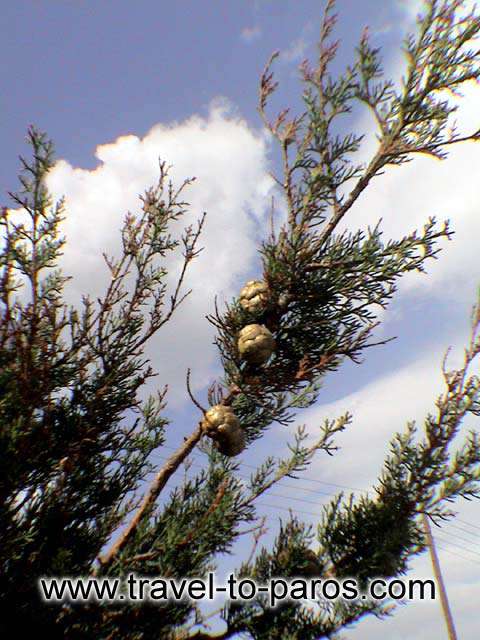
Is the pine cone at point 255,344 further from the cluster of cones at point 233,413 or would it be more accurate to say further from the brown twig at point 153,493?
the brown twig at point 153,493

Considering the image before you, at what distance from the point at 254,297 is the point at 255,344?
0.50 meters

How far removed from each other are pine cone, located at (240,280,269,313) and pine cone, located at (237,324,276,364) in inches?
11.1

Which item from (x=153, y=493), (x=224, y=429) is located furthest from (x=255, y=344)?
(x=153, y=493)

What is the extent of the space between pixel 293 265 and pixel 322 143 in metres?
1.30

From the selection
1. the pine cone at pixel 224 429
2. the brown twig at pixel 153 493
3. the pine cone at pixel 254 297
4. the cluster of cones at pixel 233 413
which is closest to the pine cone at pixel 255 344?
the cluster of cones at pixel 233 413

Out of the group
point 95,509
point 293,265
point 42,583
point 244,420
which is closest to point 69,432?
point 95,509

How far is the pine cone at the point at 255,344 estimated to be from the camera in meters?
3.45

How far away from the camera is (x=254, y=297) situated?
378cm

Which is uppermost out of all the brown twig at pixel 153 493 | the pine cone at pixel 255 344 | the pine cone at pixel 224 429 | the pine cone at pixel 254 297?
the pine cone at pixel 254 297

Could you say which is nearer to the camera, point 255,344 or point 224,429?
point 224,429

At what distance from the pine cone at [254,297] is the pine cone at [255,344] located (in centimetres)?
28

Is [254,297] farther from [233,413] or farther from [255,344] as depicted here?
[233,413]

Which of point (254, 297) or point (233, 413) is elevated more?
point (254, 297)

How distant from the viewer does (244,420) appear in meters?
4.21
